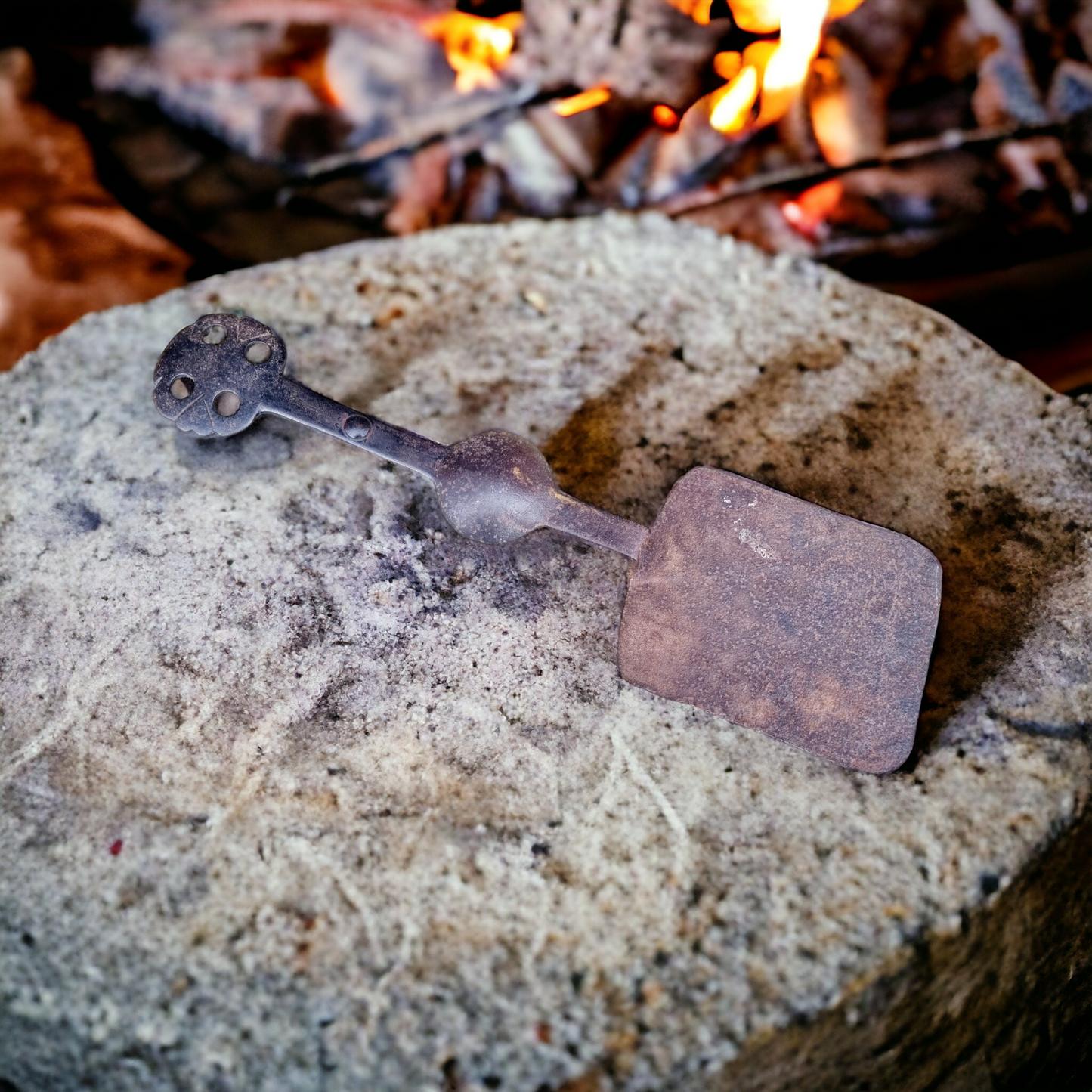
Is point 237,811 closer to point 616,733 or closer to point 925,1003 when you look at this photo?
point 616,733

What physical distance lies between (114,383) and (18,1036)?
2.20ft

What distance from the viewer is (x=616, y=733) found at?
88 cm

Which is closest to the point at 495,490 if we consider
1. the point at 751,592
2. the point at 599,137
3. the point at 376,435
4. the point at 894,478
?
the point at 376,435

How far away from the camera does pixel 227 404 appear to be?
3.29 ft

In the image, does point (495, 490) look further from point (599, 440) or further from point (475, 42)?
point (475, 42)

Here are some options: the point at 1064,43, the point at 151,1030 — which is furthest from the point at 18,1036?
the point at 1064,43

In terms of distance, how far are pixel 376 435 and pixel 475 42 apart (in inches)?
34.6

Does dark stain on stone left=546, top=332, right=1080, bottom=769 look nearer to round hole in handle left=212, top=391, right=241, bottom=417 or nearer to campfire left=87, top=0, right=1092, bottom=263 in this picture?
round hole in handle left=212, top=391, right=241, bottom=417

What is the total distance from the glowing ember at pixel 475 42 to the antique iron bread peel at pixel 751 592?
83cm

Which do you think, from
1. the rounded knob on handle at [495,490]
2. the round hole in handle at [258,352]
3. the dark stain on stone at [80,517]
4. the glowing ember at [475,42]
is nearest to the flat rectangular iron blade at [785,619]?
the rounded knob on handle at [495,490]

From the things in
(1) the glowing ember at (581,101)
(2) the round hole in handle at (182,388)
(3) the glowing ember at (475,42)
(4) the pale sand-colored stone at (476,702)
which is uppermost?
(3) the glowing ember at (475,42)

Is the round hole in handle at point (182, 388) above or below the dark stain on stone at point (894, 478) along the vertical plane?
above

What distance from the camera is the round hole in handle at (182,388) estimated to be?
3.23 ft

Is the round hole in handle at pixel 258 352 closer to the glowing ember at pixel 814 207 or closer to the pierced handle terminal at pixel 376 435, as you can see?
the pierced handle terminal at pixel 376 435
